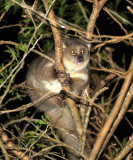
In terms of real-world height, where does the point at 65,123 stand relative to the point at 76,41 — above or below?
below

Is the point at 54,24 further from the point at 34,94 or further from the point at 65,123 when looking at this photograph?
the point at 65,123

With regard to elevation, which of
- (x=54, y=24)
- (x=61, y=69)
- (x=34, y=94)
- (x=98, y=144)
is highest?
(x=54, y=24)

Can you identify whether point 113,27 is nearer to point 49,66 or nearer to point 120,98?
point 49,66

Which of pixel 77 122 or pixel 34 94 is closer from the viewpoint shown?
pixel 77 122

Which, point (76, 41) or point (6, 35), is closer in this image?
point (76, 41)

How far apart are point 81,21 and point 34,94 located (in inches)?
95.3

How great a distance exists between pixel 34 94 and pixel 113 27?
3.08 metres

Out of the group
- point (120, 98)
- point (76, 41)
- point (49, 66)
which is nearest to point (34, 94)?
point (49, 66)

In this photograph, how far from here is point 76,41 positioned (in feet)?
15.7

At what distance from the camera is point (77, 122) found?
3.65 meters

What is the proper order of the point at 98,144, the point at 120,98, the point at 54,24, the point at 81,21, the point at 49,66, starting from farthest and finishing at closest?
1. the point at 81,21
2. the point at 49,66
3. the point at 54,24
4. the point at 98,144
5. the point at 120,98

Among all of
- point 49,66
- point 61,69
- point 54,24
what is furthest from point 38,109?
point 54,24

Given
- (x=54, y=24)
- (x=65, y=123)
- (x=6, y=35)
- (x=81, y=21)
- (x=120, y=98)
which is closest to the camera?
(x=120, y=98)

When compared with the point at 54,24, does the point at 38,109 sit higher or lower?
lower
